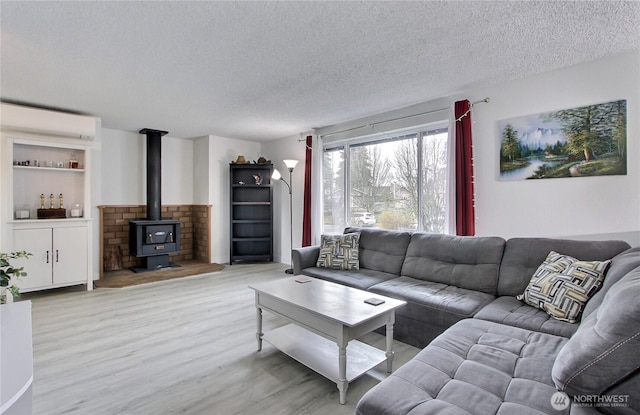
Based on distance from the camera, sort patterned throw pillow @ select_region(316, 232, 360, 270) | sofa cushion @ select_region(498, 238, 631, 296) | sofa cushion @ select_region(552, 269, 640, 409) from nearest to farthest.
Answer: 1. sofa cushion @ select_region(552, 269, 640, 409)
2. sofa cushion @ select_region(498, 238, 631, 296)
3. patterned throw pillow @ select_region(316, 232, 360, 270)

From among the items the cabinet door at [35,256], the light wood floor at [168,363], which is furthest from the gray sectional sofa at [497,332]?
the cabinet door at [35,256]

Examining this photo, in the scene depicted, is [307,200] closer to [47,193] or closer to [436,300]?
[436,300]

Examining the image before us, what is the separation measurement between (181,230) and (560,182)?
594cm

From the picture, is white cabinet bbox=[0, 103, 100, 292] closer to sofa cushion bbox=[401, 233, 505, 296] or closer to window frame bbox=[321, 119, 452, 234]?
window frame bbox=[321, 119, 452, 234]

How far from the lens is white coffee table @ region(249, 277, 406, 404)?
194 cm

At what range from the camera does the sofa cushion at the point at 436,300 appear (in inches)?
92.6

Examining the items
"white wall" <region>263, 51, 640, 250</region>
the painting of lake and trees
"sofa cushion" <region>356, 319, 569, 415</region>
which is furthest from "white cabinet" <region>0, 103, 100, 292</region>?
the painting of lake and trees

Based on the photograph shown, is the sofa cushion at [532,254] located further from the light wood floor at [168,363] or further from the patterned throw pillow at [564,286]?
the light wood floor at [168,363]

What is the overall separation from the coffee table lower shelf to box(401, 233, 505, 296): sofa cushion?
103 cm

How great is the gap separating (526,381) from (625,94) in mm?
2630

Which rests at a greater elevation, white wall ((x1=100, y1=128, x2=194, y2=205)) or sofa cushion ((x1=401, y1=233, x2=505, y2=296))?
white wall ((x1=100, y1=128, x2=194, y2=205))

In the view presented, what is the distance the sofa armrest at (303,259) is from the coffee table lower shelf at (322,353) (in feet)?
3.59

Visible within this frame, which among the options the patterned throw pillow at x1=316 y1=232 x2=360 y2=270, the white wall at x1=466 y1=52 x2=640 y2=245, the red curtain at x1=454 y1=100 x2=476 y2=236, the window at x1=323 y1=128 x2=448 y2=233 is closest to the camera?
the white wall at x1=466 y1=52 x2=640 y2=245

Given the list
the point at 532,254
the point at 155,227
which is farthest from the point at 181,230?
the point at 532,254
